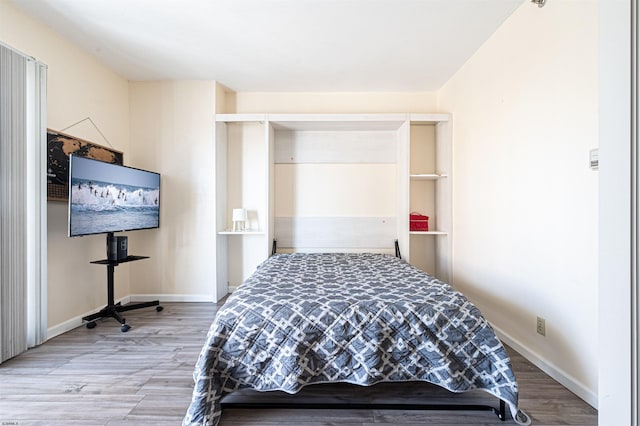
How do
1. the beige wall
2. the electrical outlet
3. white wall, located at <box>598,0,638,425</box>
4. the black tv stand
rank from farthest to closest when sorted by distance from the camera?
the black tv stand → the electrical outlet → the beige wall → white wall, located at <box>598,0,638,425</box>

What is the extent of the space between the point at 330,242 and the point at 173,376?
2.22m

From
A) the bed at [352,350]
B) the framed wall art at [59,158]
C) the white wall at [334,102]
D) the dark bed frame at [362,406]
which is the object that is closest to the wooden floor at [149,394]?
the dark bed frame at [362,406]

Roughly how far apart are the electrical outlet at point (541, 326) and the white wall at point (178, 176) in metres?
3.12

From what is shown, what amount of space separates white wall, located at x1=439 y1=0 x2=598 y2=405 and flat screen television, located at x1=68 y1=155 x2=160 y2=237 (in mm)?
3357

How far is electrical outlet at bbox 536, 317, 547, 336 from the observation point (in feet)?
6.36

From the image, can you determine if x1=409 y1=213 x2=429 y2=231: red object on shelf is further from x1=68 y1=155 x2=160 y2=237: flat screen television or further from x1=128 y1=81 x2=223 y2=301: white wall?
x1=68 y1=155 x2=160 y2=237: flat screen television

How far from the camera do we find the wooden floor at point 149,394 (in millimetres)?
1527

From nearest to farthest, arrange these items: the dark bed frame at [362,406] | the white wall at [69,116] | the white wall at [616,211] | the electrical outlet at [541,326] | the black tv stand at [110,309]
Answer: the white wall at [616,211] → the dark bed frame at [362,406] → the electrical outlet at [541,326] → the white wall at [69,116] → the black tv stand at [110,309]

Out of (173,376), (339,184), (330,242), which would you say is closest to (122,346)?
(173,376)

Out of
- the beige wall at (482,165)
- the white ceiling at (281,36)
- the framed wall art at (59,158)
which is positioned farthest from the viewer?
the framed wall art at (59,158)

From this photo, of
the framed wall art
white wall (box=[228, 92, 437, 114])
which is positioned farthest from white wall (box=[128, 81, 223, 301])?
the framed wall art

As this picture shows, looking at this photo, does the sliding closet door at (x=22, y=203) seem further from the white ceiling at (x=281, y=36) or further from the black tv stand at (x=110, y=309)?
the white ceiling at (x=281, y=36)

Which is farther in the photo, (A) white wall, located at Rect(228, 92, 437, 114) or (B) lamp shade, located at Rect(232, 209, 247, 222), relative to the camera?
(A) white wall, located at Rect(228, 92, 437, 114)

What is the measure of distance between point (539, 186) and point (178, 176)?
3491 millimetres
